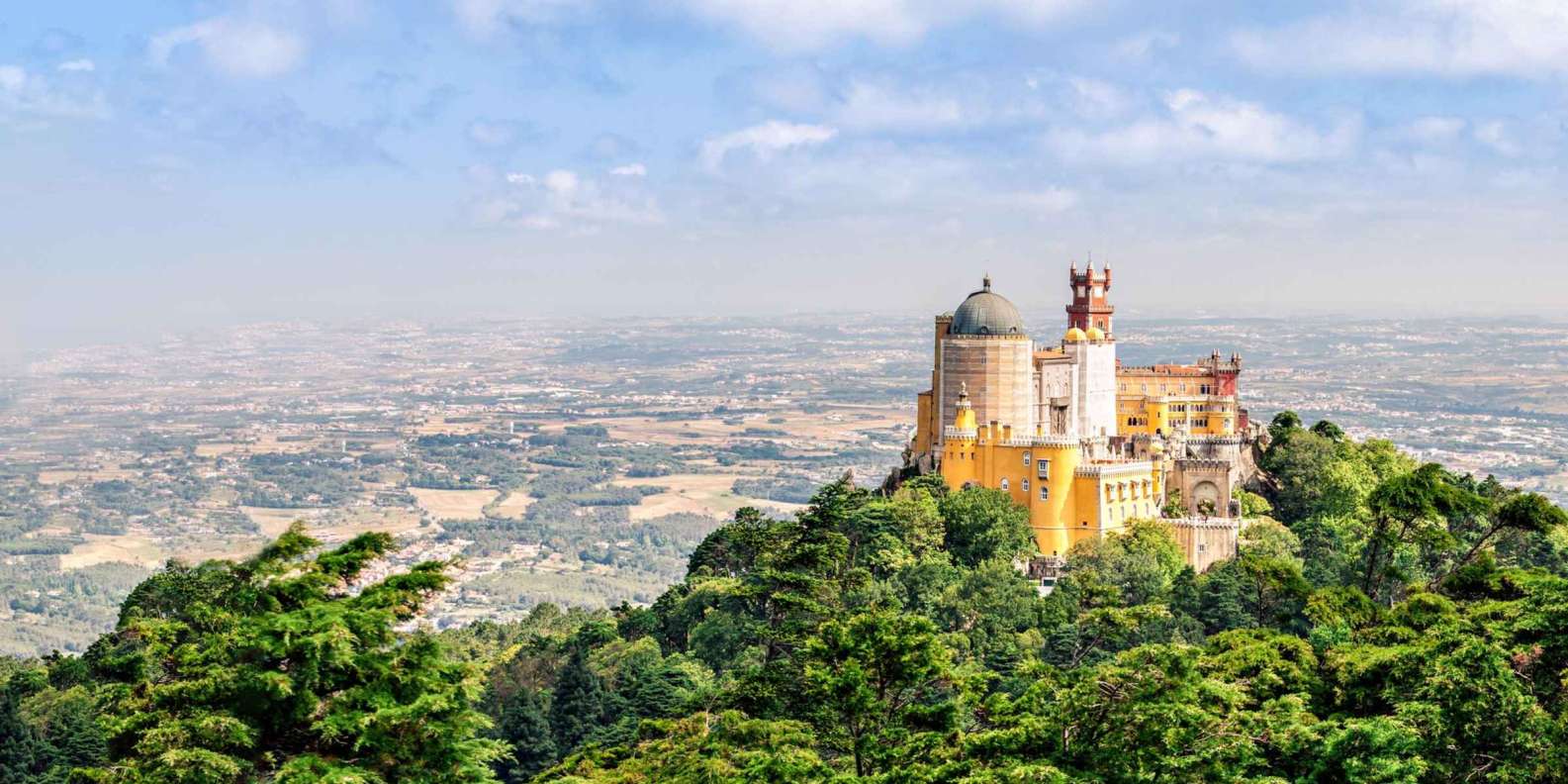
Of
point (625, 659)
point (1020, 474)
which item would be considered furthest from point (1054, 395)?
point (625, 659)

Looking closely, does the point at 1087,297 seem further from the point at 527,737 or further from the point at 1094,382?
the point at 527,737

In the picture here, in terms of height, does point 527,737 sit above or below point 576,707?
below

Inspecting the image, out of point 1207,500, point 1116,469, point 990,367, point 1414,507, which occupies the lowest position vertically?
point 1207,500

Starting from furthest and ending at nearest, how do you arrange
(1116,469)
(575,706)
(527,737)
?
(1116,469), (575,706), (527,737)

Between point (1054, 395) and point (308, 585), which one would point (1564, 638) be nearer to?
point (308, 585)

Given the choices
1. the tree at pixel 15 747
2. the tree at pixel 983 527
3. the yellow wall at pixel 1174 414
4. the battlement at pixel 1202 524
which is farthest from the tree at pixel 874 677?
the yellow wall at pixel 1174 414

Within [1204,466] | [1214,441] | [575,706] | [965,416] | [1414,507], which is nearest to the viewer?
[1414,507]

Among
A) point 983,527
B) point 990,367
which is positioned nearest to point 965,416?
point 990,367
